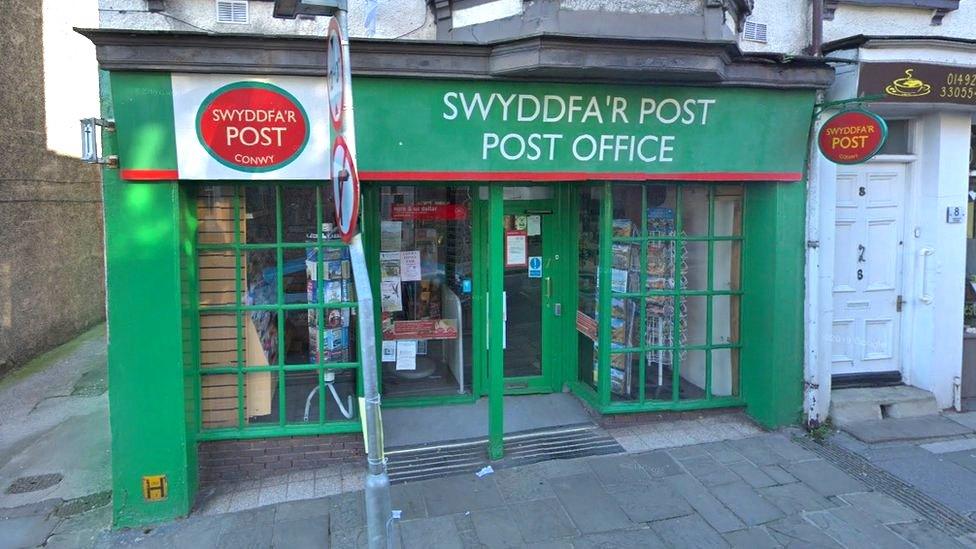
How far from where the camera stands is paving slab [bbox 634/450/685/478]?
487 centimetres

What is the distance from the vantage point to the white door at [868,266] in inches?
235

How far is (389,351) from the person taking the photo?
5.97 m

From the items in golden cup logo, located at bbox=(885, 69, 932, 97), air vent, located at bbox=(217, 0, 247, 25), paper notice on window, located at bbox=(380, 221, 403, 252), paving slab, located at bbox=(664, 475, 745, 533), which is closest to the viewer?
paving slab, located at bbox=(664, 475, 745, 533)

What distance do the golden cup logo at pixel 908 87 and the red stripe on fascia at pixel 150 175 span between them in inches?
225

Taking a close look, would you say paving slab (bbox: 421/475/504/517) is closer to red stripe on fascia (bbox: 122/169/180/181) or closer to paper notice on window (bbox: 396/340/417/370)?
paper notice on window (bbox: 396/340/417/370)

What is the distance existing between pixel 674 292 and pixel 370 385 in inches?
144

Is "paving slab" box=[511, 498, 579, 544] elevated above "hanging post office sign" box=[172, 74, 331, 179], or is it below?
below

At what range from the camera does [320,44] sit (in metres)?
4.40

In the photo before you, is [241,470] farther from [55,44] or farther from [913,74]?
[55,44]

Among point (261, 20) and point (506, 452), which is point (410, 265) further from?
point (261, 20)

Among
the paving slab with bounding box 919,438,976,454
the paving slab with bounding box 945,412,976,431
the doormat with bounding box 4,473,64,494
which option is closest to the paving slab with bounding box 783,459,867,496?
the paving slab with bounding box 919,438,976,454

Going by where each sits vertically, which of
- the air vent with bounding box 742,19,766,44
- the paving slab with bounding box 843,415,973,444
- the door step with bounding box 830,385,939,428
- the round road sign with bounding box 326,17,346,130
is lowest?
the paving slab with bounding box 843,415,973,444

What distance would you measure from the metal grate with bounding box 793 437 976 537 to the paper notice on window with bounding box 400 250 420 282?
12.0 feet

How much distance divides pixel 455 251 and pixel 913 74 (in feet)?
14.0
